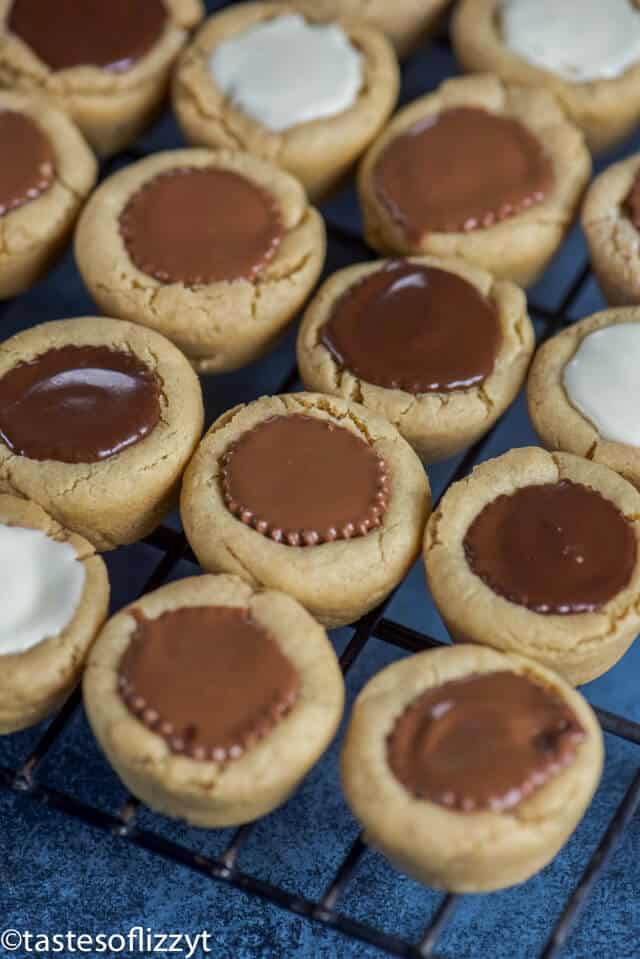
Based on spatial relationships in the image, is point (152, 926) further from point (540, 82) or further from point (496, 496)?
point (540, 82)

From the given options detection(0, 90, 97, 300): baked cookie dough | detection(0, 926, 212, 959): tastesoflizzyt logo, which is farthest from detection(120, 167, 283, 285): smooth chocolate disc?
detection(0, 926, 212, 959): tastesoflizzyt logo

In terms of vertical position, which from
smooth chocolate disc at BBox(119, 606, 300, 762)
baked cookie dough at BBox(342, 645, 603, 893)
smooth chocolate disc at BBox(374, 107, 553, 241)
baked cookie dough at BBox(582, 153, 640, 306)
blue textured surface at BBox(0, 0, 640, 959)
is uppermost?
smooth chocolate disc at BBox(374, 107, 553, 241)

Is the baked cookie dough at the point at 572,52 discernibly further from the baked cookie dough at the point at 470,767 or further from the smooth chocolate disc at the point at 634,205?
the baked cookie dough at the point at 470,767

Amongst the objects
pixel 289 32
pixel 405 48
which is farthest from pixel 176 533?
pixel 405 48

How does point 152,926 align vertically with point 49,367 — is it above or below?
below

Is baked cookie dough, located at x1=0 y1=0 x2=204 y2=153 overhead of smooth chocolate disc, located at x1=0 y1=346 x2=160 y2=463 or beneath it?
overhead

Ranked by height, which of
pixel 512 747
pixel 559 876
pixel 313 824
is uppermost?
pixel 512 747

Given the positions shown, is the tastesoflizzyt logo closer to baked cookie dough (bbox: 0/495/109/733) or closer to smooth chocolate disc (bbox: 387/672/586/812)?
baked cookie dough (bbox: 0/495/109/733)
